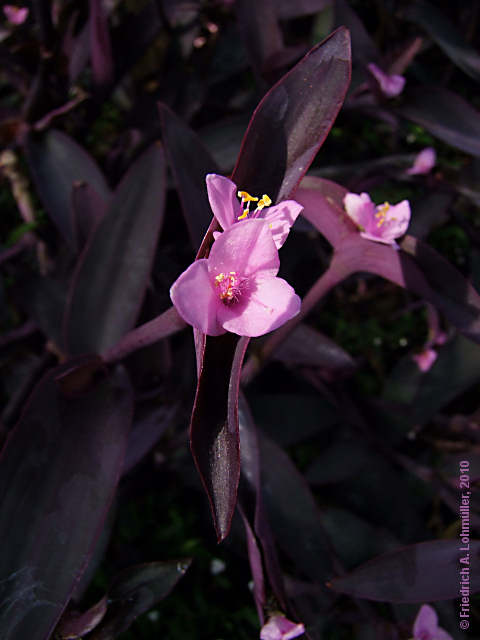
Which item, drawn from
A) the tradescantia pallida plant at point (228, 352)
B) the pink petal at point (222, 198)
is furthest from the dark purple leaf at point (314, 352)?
the pink petal at point (222, 198)

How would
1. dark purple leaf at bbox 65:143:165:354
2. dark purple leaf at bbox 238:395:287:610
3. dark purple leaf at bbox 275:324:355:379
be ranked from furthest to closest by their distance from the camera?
dark purple leaf at bbox 275:324:355:379
dark purple leaf at bbox 65:143:165:354
dark purple leaf at bbox 238:395:287:610

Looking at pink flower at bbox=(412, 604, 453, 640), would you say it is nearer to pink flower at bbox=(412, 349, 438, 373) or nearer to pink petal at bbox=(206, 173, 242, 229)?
pink flower at bbox=(412, 349, 438, 373)

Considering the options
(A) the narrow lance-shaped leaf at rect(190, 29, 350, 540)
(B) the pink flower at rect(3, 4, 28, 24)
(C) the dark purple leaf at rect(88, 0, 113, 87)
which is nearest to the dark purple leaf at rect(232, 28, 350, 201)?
(A) the narrow lance-shaped leaf at rect(190, 29, 350, 540)

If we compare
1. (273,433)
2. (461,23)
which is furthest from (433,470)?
(461,23)

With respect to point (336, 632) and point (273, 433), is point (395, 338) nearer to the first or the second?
point (273, 433)

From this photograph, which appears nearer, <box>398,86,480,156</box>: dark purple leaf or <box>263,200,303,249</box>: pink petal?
<box>263,200,303,249</box>: pink petal

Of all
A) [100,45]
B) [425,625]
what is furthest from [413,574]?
[100,45]

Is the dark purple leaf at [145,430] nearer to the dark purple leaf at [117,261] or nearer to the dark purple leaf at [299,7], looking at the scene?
the dark purple leaf at [117,261]
